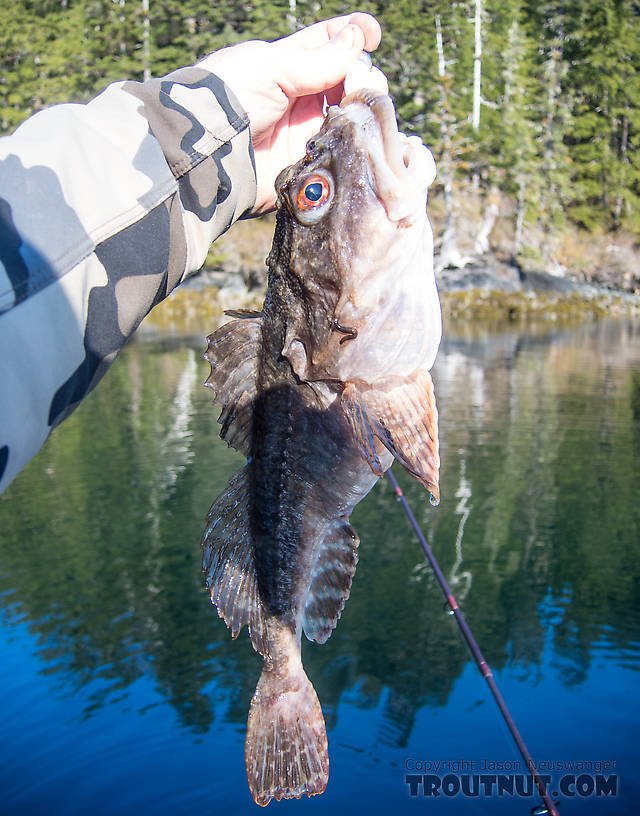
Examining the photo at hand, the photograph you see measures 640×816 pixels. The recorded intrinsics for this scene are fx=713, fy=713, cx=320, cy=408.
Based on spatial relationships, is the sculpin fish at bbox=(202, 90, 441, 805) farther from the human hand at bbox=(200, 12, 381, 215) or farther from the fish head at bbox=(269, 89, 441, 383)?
the human hand at bbox=(200, 12, 381, 215)

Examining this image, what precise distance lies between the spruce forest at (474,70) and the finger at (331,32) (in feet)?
129

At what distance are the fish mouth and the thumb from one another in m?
0.52

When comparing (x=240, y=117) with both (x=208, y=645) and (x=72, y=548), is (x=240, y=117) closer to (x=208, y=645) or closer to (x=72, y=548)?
(x=208, y=645)

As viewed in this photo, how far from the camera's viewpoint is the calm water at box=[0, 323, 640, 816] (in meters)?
6.33

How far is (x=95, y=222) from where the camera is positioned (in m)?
1.93

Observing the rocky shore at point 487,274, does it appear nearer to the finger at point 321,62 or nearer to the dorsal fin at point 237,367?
the finger at point 321,62

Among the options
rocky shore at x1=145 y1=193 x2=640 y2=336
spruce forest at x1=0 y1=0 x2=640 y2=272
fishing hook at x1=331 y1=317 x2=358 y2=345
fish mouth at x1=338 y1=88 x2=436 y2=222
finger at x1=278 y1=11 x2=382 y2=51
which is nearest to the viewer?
fish mouth at x1=338 y1=88 x2=436 y2=222

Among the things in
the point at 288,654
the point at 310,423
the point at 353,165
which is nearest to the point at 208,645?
the point at 288,654

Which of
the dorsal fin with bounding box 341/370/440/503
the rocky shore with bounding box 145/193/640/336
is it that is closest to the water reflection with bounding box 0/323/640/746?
the dorsal fin with bounding box 341/370/440/503

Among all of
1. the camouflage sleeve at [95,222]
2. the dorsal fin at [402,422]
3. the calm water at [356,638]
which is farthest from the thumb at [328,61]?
the calm water at [356,638]

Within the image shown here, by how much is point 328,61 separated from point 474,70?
49.3m

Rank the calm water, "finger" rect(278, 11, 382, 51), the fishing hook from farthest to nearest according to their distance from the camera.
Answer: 1. the calm water
2. "finger" rect(278, 11, 382, 51)
3. the fishing hook

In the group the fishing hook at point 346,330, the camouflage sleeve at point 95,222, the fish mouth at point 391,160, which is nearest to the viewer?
the camouflage sleeve at point 95,222

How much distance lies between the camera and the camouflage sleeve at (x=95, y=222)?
1.72 metres
